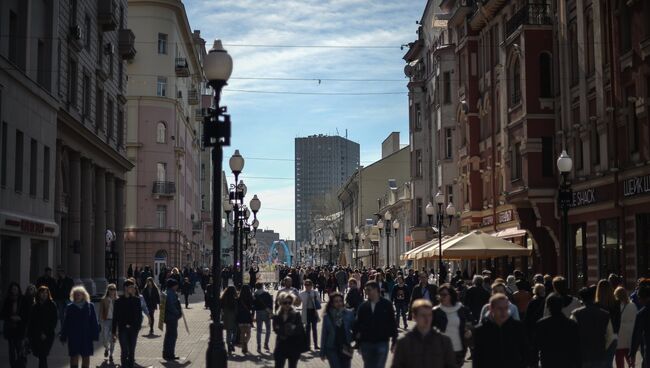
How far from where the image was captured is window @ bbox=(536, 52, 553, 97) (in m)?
39.0

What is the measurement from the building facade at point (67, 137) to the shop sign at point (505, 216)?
1917cm

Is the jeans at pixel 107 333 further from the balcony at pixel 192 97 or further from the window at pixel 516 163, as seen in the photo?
the balcony at pixel 192 97

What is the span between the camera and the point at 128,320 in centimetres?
1880

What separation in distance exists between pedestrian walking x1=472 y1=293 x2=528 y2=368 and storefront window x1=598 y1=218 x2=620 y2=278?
2294cm

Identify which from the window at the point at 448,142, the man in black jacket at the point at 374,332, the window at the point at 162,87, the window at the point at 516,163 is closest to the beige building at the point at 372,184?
the window at the point at 162,87

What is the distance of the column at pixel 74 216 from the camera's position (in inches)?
1719

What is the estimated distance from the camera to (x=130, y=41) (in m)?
54.9

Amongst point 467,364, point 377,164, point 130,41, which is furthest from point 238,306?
point 377,164

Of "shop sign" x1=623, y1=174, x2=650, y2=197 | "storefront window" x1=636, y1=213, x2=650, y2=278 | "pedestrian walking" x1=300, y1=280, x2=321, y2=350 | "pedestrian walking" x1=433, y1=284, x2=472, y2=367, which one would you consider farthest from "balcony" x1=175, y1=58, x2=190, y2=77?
"pedestrian walking" x1=433, y1=284, x2=472, y2=367

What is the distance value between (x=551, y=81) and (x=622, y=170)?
8.73 meters

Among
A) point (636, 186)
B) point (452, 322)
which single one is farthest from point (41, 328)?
point (636, 186)

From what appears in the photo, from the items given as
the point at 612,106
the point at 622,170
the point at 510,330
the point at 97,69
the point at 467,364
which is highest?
the point at 97,69

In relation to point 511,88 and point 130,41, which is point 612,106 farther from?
point 130,41

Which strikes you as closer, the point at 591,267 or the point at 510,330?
the point at 510,330
